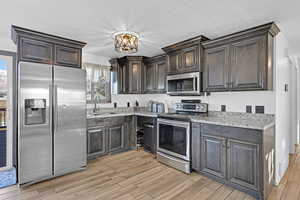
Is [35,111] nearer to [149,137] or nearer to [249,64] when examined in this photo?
[149,137]

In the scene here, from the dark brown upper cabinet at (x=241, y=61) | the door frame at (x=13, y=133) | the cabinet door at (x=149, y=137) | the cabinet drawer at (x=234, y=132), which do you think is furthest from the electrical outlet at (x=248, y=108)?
the door frame at (x=13, y=133)

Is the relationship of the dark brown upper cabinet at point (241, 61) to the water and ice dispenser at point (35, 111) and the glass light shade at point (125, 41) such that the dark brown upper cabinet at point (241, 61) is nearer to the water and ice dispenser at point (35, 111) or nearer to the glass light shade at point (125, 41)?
the glass light shade at point (125, 41)

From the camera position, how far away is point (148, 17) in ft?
7.18

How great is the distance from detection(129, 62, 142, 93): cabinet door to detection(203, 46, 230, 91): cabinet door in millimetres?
1861

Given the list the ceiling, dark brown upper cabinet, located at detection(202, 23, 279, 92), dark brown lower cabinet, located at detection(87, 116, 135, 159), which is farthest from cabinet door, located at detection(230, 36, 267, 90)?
dark brown lower cabinet, located at detection(87, 116, 135, 159)

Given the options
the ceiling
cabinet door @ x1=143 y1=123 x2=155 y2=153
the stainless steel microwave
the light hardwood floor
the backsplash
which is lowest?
the light hardwood floor

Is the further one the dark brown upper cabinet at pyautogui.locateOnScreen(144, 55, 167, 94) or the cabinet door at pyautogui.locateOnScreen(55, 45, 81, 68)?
the dark brown upper cabinet at pyautogui.locateOnScreen(144, 55, 167, 94)

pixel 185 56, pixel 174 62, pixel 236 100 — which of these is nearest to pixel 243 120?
pixel 236 100

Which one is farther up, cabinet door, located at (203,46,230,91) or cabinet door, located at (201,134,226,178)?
cabinet door, located at (203,46,230,91)

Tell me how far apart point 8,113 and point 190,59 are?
3.52 m

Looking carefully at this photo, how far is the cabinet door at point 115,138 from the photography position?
377cm

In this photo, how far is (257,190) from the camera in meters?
2.13

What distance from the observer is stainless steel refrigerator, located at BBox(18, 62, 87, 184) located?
8.04 ft

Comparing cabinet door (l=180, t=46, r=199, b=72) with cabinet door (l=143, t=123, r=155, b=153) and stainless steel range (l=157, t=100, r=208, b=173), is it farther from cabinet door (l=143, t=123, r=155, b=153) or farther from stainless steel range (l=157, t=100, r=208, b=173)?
cabinet door (l=143, t=123, r=155, b=153)
